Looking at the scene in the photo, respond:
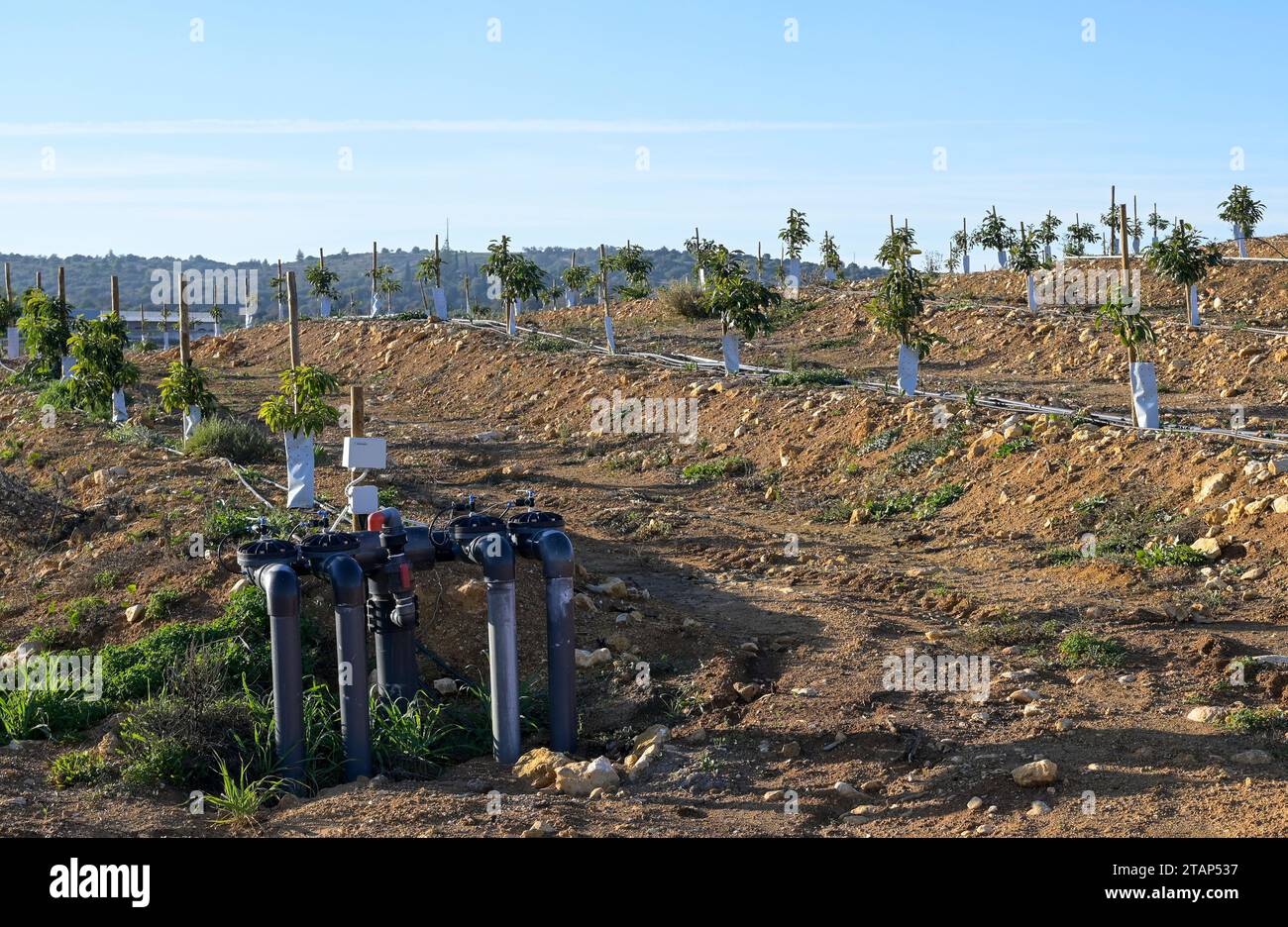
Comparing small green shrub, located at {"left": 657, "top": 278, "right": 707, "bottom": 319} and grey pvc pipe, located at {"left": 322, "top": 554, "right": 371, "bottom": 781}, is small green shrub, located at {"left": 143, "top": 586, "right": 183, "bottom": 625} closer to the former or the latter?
grey pvc pipe, located at {"left": 322, "top": 554, "right": 371, "bottom": 781}

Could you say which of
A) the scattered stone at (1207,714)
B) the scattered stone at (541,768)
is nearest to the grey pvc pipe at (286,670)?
the scattered stone at (541,768)

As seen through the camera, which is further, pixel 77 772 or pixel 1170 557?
pixel 1170 557

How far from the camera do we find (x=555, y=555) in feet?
26.2

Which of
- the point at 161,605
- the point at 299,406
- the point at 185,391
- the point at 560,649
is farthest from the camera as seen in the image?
the point at 185,391

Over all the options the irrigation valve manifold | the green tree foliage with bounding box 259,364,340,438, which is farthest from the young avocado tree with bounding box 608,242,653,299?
the irrigation valve manifold

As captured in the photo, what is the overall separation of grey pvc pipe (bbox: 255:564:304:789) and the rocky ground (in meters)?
0.29

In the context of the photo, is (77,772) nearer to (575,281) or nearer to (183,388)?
(183,388)

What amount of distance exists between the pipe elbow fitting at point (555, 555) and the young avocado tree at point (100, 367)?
1448 cm

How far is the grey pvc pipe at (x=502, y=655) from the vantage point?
7746 mm

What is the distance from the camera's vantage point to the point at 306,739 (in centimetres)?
771

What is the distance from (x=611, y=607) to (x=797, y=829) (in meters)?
4.10

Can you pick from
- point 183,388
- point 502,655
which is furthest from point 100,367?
point 502,655

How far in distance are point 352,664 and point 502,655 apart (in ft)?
3.00

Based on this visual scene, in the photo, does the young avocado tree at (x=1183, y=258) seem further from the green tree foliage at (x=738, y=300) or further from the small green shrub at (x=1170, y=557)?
the small green shrub at (x=1170, y=557)
